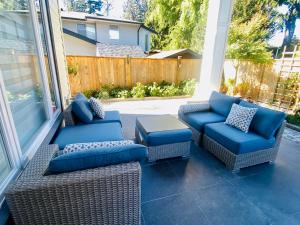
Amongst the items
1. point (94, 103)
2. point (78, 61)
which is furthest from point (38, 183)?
point (78, 61)

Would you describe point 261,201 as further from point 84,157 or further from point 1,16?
point 1,16

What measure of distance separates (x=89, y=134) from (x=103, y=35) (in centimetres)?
1060

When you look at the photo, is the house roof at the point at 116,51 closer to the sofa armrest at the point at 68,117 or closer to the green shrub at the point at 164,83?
the green shrub at the point at 164,83

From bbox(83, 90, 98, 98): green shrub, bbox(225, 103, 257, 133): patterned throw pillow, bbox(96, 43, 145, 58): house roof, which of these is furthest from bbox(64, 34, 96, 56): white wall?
bbox(225, 103, 257, 133): patterned throw pillow

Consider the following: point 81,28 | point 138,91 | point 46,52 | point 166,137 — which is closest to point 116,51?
point 81,28

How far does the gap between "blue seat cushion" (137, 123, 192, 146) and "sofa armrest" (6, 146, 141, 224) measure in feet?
3.66

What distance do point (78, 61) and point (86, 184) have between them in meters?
5.70

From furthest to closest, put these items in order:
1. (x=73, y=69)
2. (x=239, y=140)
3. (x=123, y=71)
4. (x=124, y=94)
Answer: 1. (x=123, y=71)
2. (x=124, y=94)
3. (x=73, y=69)
4. (x=239, y=140)

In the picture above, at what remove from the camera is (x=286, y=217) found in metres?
1.81

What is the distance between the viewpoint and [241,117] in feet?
8.92

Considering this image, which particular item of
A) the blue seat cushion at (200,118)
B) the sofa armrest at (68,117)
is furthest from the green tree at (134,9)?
the sofa armrest at (68,117)

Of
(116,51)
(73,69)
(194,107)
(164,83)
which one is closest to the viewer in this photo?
(194,107)

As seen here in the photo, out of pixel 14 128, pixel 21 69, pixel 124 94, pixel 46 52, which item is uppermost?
pixel 46 52

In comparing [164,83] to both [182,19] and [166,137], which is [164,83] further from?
[182,19]
